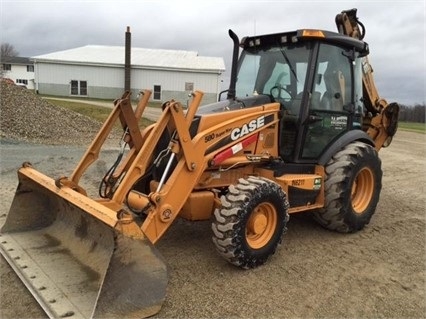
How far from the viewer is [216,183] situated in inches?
189

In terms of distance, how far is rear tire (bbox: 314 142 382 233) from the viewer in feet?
17.6

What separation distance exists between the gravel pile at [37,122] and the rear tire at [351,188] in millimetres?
7875

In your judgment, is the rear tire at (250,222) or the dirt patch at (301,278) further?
the rear tire at (250,222)

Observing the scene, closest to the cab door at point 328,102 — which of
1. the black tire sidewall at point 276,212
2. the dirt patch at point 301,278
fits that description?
the black tire sidewall at point 276,212

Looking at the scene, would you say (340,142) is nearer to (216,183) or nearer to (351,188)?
(351,188)

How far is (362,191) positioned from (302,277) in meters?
2.12

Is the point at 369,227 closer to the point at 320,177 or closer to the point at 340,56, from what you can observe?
the point at 320,177

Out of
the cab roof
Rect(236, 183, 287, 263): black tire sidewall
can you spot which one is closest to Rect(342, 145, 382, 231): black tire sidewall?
Rect(236, 183, 287, 263): black tire sidewall

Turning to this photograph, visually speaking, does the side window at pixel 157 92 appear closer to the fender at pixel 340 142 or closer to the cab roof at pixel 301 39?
the cab roof at pixel 301 39

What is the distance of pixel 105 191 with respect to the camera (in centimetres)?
454

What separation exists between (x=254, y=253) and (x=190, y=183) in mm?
936

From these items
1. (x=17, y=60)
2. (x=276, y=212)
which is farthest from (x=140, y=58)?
(x=276, y=212)

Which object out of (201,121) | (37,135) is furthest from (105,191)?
(37,135)

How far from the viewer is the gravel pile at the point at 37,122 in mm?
11617
